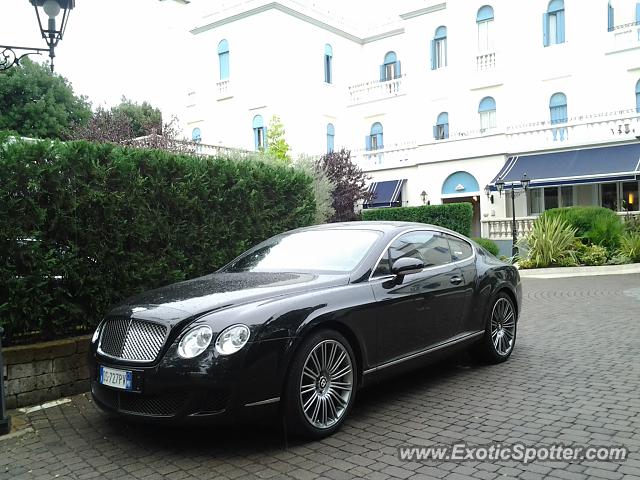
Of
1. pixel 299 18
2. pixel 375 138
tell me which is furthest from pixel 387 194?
pixel 299 18

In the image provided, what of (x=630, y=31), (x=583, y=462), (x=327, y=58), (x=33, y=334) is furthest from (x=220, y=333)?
(x=327, y=58)

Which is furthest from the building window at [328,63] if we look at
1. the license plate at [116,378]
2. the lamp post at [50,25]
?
the license plate at [116,378]

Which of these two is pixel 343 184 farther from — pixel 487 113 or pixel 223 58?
pixel 223 58

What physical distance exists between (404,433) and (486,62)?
2871cm

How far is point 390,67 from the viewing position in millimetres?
36562

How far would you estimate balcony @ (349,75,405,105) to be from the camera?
3431 centimetres

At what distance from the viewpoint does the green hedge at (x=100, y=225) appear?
5754 millimetres

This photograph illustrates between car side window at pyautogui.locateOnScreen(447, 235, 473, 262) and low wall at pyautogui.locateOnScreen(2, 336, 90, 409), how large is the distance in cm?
400

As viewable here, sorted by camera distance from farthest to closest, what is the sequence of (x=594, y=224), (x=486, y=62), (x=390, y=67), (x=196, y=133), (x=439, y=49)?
1. (x=196, y=133)
2. (x=390, y=67)
3. (x=439, y=49)
4. (x=486, y=62)
5. (x=594, y=224)

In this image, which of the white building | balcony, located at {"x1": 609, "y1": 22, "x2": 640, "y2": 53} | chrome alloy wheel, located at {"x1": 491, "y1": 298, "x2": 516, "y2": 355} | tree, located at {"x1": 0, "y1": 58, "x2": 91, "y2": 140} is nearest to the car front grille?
chrome alloy wheel, located at {"x1": 491, "y1": 298, "x2": 516, "y2": 355}

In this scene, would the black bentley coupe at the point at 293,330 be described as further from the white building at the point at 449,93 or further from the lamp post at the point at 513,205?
the white building at the point at 449,93

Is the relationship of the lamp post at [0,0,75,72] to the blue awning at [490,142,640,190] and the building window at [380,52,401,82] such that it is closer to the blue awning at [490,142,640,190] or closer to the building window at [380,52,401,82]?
the blue awning at [490,142,640,190]

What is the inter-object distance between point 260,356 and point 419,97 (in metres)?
30.4

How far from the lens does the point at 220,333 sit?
160 inches
